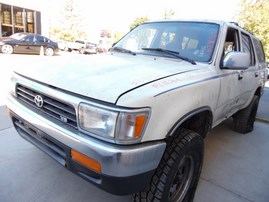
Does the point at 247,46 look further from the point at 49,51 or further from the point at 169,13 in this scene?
the point at 169,13

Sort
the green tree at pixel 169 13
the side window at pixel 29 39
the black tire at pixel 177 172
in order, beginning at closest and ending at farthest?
the black tire at pixel 177 172, the side window at pixel 29 39, the green tree at pixel 169 13

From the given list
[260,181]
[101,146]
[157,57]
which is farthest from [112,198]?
[260,181]

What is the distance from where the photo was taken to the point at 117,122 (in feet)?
4.95

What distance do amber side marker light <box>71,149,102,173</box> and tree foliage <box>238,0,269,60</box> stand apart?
17.0m

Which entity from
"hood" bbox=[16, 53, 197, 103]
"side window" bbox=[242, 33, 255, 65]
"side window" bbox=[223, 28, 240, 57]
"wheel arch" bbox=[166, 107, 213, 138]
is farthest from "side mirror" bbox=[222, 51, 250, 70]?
"side window" bbox=[242, 33, 255, 65]

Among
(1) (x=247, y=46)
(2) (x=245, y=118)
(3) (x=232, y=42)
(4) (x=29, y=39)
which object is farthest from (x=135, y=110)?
(4) (x=29, y=39)

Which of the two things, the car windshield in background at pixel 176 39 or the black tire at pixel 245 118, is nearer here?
the car windshield in background at pixel 176 39

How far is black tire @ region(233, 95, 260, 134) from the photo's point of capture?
4258 millimetres

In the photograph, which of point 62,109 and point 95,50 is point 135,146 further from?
point 95,50

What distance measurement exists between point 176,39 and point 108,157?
1918 mm

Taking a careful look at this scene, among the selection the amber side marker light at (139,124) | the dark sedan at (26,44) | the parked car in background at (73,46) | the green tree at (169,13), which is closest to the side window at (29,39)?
the dark sedan at (26,44)

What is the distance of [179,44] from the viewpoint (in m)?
2.83

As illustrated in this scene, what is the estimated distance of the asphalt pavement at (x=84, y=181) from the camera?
7.61ft

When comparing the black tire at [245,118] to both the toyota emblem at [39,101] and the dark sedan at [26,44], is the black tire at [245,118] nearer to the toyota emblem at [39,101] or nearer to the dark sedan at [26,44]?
the toyota emblem at [39,101]
